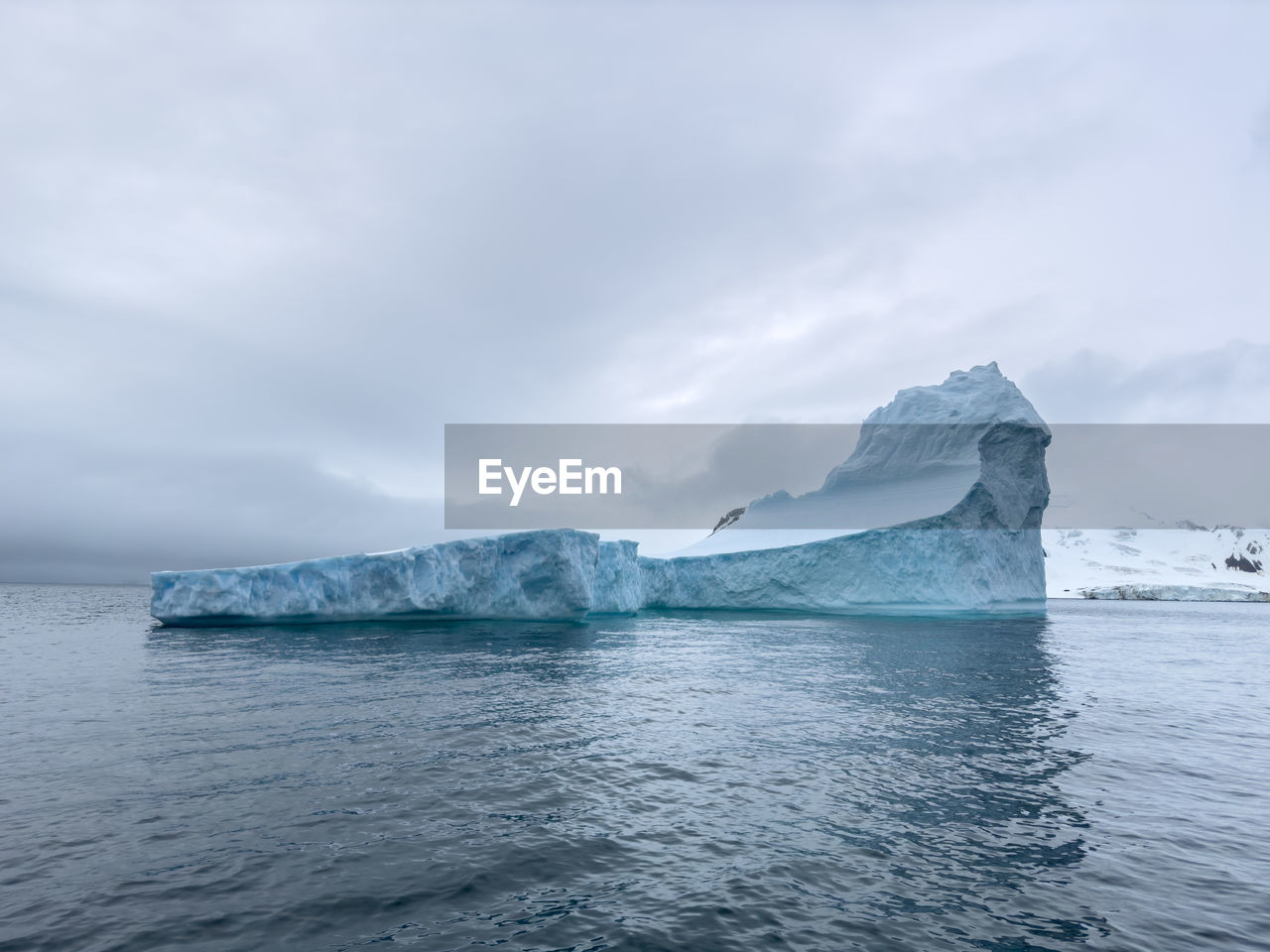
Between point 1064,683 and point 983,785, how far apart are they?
1016cm

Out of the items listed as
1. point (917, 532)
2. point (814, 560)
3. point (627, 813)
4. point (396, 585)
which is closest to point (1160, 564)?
point (917, 532)

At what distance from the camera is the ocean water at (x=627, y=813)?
5.10m

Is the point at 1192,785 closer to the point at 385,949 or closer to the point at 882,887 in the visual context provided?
the point at 882,887

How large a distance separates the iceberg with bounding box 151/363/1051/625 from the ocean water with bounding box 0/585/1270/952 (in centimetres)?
1360

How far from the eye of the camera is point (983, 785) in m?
8.31

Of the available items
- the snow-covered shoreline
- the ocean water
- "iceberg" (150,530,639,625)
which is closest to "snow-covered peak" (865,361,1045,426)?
"iceberg" (150,530,639,625)

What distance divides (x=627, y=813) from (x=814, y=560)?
3272cm

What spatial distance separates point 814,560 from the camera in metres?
38.2

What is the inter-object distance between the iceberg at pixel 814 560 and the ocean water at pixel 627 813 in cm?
1360

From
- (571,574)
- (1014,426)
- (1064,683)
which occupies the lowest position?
(1064,683)

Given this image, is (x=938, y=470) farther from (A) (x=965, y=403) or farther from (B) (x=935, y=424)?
(A) (x=965, y=403)

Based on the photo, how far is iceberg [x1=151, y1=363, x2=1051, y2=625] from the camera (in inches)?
1151

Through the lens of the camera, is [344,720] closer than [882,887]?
No

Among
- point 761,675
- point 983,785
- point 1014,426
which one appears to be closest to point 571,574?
point 761,675
